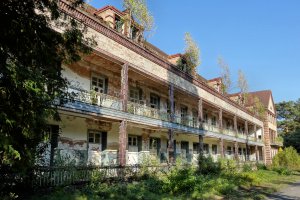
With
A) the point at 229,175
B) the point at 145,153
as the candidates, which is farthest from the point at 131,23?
the point at 229,175

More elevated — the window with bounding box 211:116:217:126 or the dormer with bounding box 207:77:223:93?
the dormer with bounding box 207:77:223:93

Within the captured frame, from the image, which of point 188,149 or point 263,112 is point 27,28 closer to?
point 188,149

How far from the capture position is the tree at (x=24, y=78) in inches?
167

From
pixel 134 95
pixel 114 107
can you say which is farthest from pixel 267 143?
pixel 114 107

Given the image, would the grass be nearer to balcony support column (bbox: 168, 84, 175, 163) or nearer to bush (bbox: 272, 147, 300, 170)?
balcony support column (bbox: 168, 84, 175, 163)

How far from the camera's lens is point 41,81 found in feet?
15.2

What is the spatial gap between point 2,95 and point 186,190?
1063 centimetres

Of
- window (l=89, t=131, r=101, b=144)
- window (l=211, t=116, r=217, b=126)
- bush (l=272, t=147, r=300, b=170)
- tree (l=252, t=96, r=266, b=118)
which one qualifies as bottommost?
bush (l=272, t=147, r=300, b=170)

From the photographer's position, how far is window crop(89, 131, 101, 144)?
16.7 m

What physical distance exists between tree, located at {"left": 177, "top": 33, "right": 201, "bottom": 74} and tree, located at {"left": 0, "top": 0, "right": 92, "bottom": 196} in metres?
19.0

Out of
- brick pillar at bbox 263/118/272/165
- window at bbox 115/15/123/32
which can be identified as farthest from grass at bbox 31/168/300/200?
brick pillar at bbox 263/118/272/165

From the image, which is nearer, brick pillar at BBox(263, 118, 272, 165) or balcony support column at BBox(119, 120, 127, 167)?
balcony support column at BBox(119, 120, 127, 167)

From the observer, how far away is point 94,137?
55.6ft

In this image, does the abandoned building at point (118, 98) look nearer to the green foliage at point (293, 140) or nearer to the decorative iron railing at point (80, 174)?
the decorative iron railing at point (80, 174)
